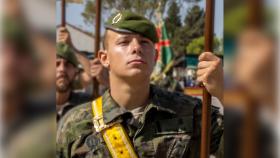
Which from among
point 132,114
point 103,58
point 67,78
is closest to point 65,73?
point 67,78

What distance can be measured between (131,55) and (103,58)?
0.43 ft

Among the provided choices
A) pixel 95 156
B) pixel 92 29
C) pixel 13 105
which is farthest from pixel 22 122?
pixel 92 29

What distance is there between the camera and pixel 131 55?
92 cm

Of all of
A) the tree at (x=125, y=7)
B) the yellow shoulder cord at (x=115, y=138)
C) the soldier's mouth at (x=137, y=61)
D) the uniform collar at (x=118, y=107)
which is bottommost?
the yellow shoulder cord at (x=115, y=138)

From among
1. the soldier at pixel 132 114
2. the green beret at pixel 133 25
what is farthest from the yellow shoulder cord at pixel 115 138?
the green beret at pixel 133 25

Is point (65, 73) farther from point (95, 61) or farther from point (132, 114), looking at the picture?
point (132, 114)

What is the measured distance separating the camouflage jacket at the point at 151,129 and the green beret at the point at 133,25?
0.49 feet

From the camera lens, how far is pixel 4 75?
2.04 ft

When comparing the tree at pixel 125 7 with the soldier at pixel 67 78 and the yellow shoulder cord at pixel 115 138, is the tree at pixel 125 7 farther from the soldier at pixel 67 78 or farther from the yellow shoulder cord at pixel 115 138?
the yellow shoulder cord at pixel 115 138

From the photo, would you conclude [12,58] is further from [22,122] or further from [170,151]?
[170,151]

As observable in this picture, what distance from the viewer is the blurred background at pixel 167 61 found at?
380 millimetres

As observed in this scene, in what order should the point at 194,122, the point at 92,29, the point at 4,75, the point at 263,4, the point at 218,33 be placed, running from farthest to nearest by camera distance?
the point at 92,29
the point at 194,122
the point at 218,33
the point at 4,75
the point at 263,4

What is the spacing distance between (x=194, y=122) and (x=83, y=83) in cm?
37

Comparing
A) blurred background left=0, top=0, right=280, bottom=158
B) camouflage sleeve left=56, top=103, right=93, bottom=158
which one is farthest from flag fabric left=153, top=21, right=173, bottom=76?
camouflage sleeve left=56, top=103, right=93, bottom=158
